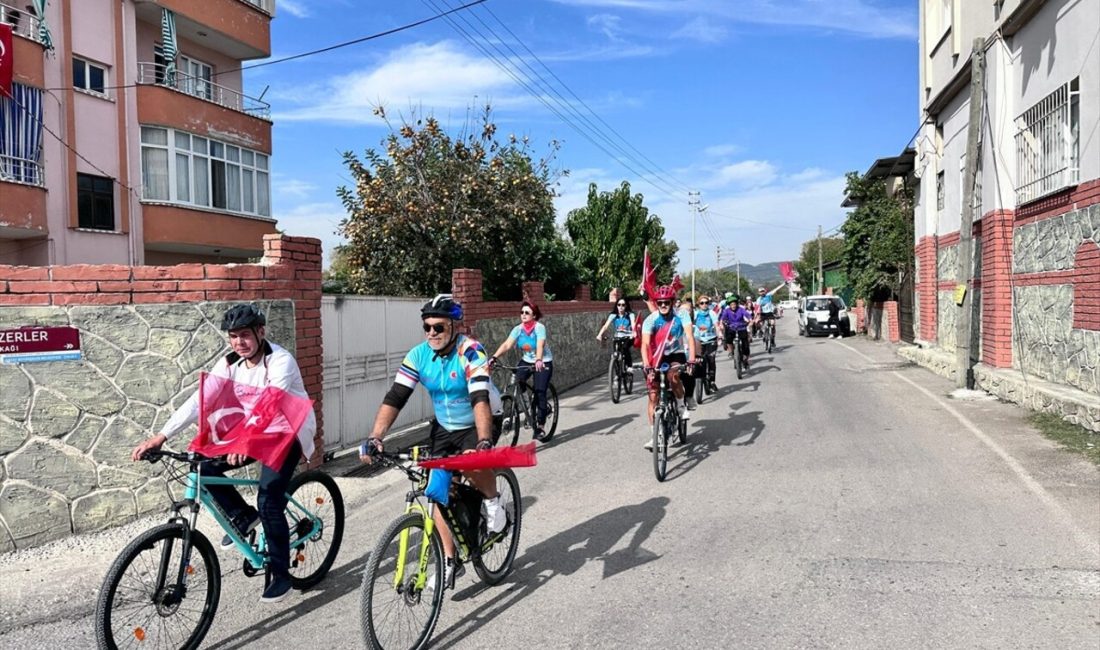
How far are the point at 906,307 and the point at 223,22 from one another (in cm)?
2316

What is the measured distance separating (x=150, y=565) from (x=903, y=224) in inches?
1148

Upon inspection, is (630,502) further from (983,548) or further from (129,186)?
(129,186)

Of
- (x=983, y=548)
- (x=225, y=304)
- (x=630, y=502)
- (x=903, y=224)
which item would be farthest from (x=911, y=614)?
(x=903, y=224)

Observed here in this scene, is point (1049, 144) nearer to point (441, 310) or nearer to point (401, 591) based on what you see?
point (441, 310)

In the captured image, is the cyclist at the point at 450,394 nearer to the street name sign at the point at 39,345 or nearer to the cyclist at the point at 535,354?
the street name sign at the point at 39,345

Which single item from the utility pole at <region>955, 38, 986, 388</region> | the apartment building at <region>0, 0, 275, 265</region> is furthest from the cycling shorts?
the apartment building at <region>0, 0, 275, 265</region>

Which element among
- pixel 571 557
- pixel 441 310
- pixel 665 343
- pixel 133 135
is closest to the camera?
pixel 441 310

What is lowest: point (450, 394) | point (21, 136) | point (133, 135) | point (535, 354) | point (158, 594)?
point (158, 594)

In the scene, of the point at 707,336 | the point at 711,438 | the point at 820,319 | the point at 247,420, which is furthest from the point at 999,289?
the point at 820,319

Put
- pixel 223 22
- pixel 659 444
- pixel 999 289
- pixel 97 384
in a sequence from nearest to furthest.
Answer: pixel 97 384, pixel 659 444, pixel 999 289, pixel 223 22

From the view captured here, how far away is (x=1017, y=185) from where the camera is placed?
13.2m

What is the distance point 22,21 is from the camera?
16.6 meters

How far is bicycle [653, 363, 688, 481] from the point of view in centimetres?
740

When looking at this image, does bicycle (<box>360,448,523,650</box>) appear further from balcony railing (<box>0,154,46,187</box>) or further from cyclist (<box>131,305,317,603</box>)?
balcony railing (<box>0,154,46,187</box>)
